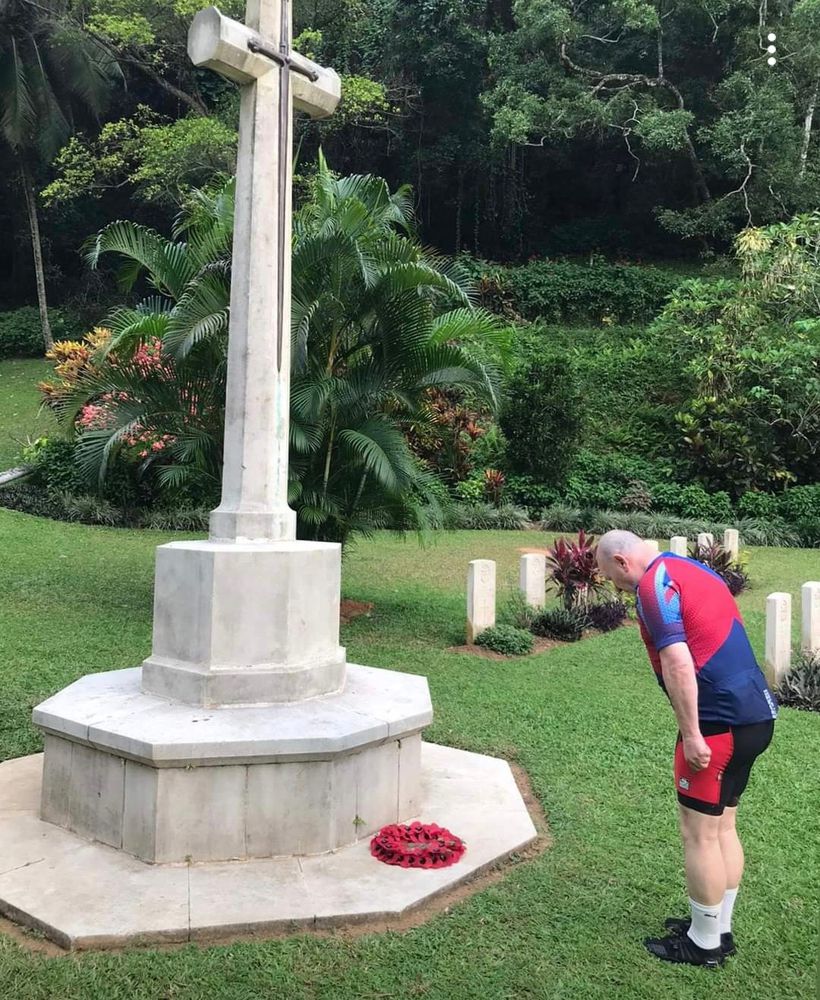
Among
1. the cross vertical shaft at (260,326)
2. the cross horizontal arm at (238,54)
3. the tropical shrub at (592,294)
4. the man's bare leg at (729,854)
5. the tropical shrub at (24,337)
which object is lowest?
the man's bare leg at (729,854)

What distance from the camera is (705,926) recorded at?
308cm

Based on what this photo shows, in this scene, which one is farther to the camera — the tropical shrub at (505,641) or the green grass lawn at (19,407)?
the green grass lawn at (19,407)

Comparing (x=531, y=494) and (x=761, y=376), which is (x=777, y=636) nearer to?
(x=531, y=494)

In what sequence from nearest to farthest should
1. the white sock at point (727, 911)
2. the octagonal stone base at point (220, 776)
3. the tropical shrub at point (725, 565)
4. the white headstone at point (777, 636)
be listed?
the white sock at point (727, 911), the octagonal stone base at point (220, 776), the white headstone at point (777, 636), the tropical shrub at point (725, 565)

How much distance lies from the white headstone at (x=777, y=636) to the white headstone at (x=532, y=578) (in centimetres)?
265

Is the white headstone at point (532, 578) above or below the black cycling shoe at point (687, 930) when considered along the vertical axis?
above

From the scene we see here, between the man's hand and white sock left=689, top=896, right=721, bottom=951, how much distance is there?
57 centimetres

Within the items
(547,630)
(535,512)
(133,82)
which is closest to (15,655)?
(547,630)

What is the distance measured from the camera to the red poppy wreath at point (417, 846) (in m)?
3.72

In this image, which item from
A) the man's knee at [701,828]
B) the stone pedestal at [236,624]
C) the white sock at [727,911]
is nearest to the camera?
the man's knee at [701,828]

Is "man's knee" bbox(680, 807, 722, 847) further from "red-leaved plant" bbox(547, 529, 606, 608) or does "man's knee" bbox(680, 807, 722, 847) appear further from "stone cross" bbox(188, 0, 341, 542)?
"red-leaved plant" bbox(547, 529, 606, 608)

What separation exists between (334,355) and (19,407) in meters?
17.6

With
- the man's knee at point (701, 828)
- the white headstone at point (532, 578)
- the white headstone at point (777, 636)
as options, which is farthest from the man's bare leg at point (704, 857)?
the white headstone at point (532, 578)

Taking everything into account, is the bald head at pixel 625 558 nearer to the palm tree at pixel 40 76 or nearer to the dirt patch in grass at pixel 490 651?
the dirt patch in grass at pixel 490 651
